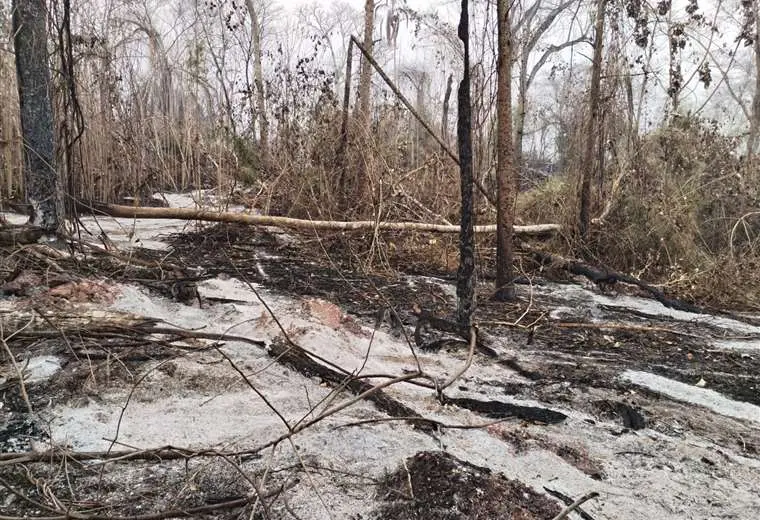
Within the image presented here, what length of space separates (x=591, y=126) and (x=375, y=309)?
2558 mm

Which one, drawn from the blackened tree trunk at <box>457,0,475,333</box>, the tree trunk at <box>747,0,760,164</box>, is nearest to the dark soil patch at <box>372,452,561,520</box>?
the blackened tree trunk at <box>457,0,475,333</box>

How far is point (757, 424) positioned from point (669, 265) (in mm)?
2868

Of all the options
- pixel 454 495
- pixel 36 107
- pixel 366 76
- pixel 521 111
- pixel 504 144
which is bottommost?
pixel 454 495

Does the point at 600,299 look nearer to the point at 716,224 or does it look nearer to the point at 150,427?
the point at 716,224

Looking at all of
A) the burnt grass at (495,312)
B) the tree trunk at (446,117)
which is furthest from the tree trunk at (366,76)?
the burnt grass at (495,312)

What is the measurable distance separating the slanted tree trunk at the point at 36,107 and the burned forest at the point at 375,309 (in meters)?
0.01

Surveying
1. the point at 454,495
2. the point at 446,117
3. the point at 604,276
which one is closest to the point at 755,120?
the point at 446,117

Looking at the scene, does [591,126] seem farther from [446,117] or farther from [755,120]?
[755,120]

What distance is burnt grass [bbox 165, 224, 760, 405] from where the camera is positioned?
2.41 metres

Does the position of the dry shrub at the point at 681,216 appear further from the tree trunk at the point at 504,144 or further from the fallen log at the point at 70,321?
the fallen log at the point at 70,321

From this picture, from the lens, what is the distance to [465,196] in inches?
92.1

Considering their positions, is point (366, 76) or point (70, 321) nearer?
point (70, 321)

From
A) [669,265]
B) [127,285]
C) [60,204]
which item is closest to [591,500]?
[127,285]

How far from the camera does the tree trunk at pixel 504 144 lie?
3029mm
